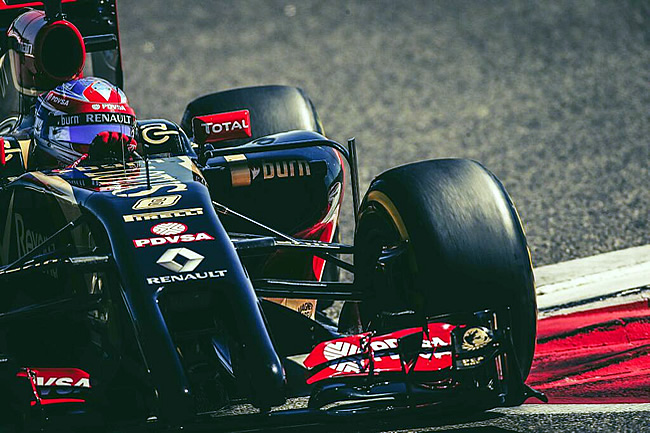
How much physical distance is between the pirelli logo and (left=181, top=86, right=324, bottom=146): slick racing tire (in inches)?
104

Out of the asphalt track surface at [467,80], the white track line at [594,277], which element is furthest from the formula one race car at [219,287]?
the asphalt track surface at [467,80]

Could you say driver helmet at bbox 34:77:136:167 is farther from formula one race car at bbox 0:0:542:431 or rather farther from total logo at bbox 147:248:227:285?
total logo at bbox 147:248:227:285

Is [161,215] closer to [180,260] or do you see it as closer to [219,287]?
[180,260]

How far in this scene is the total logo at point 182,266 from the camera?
4.38 m

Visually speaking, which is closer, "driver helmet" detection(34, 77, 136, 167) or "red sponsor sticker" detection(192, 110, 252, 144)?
"driver helmet" detection(34, 77, 136, 167)

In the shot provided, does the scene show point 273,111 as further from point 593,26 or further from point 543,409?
point 593,26

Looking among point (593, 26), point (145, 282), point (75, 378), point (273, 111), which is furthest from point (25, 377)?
point (593, 26)

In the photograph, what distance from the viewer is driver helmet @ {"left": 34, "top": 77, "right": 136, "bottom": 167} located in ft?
18.5

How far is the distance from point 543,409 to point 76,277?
2039 millimetres

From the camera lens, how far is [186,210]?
474cm

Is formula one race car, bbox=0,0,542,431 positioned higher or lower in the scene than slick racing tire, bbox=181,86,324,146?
lower

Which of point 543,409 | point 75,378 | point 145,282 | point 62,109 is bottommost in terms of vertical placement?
point 543,409

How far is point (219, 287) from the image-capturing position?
14.5 ft

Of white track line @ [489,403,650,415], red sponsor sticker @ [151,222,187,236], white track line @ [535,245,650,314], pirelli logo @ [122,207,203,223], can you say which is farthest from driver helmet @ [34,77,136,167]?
white track line @ [535,245,650,314]
